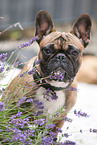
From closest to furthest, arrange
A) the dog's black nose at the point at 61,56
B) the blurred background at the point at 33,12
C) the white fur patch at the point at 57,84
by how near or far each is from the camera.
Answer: the dog's black nose at the point at 61,56
the white fur patch at the point at 57,84
the blurred background at the point at 33,12

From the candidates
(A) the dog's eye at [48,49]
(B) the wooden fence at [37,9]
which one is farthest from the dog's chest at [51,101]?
(B) the wooden fence at [37,9]

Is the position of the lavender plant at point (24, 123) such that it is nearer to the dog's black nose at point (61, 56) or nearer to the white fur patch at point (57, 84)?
the white fur patch at point (57, 84)

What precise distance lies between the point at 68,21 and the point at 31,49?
1.79 meters

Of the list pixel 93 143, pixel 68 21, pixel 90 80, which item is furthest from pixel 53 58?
pixel 68 21

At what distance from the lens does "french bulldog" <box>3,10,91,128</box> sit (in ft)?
5.84

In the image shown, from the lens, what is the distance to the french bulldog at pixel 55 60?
1.78m

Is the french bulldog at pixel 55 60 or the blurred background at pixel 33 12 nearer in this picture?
the french bulldog at pixel 55 60

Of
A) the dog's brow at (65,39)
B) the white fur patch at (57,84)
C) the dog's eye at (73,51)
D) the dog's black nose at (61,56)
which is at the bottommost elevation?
the white fur patch at (57,84)

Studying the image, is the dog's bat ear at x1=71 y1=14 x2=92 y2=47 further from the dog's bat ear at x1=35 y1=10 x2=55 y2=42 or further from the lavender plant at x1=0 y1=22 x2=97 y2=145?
the lavender plant at x1=0 y1=22 x2=97 y2=145

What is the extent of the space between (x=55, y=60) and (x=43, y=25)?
33cm

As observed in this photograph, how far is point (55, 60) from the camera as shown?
1.77 m

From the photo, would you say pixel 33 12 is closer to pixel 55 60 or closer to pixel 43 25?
pixel 43 25

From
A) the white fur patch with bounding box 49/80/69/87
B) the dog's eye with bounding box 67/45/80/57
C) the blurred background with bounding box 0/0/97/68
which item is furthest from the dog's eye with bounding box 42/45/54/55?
the blurred background with bounding box 0/0/97/68

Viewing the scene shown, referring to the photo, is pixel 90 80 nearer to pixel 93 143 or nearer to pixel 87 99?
pixel 87 99
